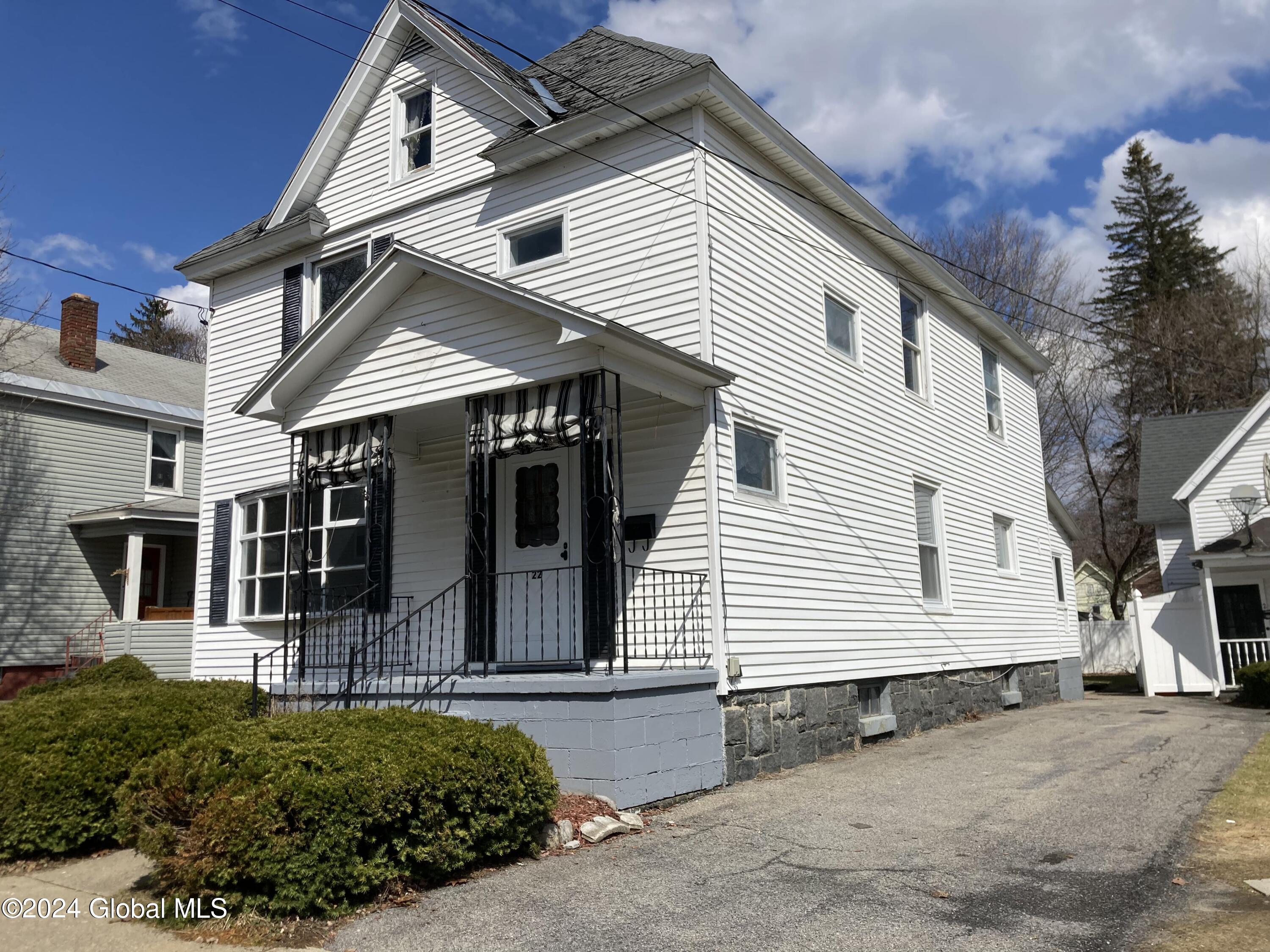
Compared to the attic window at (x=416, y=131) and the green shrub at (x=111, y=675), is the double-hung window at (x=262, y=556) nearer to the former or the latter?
the green shrub at (x=111, y=675)

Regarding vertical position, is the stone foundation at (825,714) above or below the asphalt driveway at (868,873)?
above

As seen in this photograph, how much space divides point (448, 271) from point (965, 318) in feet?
A: 34.1

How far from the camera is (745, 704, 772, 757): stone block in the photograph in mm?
9312

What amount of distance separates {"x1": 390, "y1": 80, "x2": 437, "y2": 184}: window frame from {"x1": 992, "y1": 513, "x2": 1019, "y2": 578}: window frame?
1058 centimetres

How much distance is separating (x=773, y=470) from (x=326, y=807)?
617 centimetres

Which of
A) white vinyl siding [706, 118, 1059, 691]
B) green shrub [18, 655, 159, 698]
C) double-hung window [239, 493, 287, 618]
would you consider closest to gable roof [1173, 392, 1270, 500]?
white vinyl siding [706, 118, 1059, 691]

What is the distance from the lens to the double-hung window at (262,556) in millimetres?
12875

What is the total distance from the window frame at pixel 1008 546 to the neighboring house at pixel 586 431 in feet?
5.93

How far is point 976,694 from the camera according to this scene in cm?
1489

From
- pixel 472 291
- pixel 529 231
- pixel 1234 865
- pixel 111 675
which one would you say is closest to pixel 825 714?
pixel 1234 865

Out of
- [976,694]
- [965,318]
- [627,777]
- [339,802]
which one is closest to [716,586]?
[627,777]

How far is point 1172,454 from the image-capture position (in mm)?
24203

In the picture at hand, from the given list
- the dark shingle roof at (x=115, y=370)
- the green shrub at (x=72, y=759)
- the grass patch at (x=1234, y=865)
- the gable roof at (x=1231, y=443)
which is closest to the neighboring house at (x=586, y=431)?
the green shrub at (x=72, y=759)

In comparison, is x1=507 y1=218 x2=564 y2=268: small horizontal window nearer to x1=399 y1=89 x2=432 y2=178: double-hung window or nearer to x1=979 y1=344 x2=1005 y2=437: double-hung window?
x1=399 y1=89 x2=432 y2=178: double-hung window
